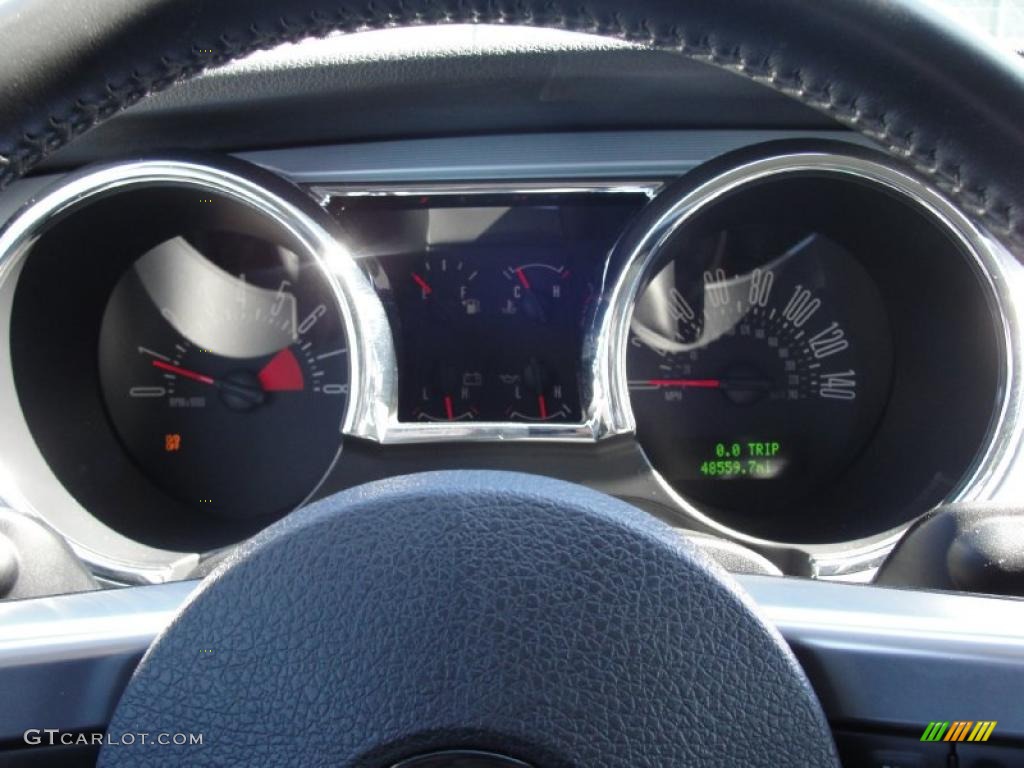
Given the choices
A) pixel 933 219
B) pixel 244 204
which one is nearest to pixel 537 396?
pixel 244 204

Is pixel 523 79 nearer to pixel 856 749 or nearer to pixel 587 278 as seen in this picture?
pixel 587 278

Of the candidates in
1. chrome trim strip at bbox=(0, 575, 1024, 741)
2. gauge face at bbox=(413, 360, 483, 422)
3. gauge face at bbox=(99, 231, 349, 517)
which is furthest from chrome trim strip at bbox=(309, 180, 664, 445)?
chrome trim strip at bbox=(0, 575, 1024, 741)

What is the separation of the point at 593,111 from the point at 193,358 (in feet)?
3.09

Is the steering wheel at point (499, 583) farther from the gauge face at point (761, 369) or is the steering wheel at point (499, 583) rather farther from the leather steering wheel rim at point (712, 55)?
the gauge face at point (761, 369)

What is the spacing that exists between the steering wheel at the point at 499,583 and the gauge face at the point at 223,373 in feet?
4.87

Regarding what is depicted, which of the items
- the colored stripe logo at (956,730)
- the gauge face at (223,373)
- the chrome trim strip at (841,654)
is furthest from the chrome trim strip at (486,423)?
the colored stripe logo at (956,730)

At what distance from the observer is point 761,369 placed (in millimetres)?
2219

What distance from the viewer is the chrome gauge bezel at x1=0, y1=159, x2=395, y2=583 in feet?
6.29

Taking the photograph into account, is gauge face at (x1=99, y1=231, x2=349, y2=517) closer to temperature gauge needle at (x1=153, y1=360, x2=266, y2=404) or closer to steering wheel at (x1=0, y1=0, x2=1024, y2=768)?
temperature gauge needle at (x1=153, y1=360, x2=266, y2=404)

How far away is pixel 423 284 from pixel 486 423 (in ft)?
1.01

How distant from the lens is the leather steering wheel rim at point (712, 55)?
0.67 metres

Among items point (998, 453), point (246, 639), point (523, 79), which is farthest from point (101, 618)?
point (998, 453)

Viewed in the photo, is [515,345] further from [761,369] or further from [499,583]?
[499,583]

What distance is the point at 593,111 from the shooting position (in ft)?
6.30
